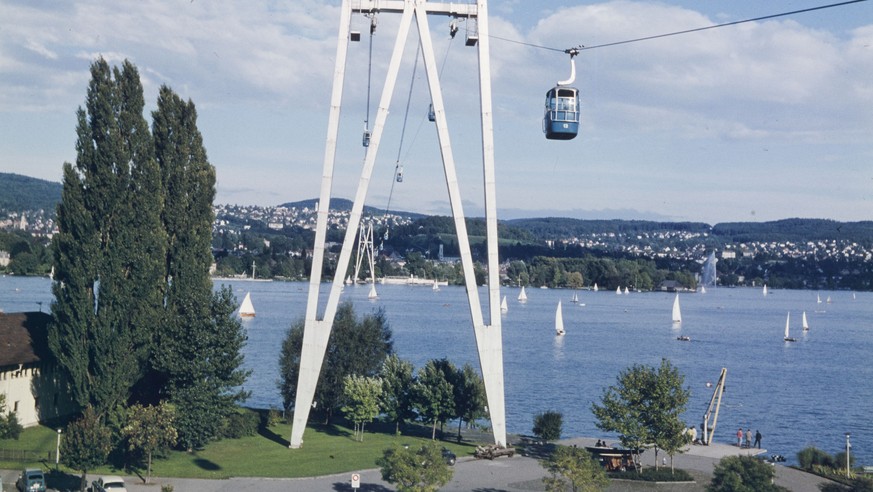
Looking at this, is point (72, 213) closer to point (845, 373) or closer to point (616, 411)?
point (616, 411)

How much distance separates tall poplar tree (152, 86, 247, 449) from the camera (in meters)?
38.7

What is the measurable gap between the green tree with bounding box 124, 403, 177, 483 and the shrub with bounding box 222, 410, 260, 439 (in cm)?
501

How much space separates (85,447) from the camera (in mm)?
32250

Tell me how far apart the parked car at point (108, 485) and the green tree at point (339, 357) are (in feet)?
49.6

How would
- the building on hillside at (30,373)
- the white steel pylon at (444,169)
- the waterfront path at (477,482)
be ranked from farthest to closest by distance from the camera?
the building on hillside at (30,373) < the white steel pylon at (444,169) < the waterfront path at (477,482)

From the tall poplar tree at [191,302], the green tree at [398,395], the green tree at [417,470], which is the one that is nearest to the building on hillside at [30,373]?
the tall poplar tree at [191,302]

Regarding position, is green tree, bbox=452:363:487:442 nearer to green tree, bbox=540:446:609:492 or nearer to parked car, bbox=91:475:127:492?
green tree, bbox=540:446:609:492

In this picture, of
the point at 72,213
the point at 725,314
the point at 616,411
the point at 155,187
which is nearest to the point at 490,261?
the point at 616,411

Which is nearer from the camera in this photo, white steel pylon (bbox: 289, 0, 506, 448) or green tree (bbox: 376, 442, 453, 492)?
green tree (bbox: 376, 442, 453, 492)

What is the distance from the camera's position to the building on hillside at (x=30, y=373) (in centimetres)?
4025

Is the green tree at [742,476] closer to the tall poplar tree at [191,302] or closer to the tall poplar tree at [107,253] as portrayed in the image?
the tall poplar tree at [191,302]

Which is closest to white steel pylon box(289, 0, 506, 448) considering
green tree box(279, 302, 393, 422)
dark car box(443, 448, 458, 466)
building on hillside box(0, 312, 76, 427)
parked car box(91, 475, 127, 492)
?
dark car box(443, 448, 458, 466)

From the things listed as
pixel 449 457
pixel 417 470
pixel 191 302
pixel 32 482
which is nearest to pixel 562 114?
pixel 417 470

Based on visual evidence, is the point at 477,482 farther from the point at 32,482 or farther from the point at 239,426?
the point at 32,482
